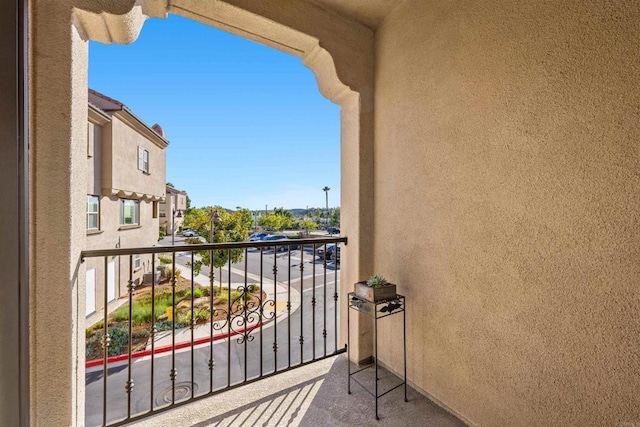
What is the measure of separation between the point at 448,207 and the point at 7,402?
223 cm

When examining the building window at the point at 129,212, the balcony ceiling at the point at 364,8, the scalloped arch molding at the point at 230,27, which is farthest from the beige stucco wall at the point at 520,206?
the building window at the point at 129,212

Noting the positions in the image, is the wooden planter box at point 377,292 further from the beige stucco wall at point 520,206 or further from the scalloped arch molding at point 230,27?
the scalloped arch molding at point 230,27

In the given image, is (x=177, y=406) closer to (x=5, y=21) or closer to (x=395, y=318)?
(x=395, y=318)

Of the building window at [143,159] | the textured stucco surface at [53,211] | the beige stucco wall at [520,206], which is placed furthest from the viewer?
the building window at [143,159]

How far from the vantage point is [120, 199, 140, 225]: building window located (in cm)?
873

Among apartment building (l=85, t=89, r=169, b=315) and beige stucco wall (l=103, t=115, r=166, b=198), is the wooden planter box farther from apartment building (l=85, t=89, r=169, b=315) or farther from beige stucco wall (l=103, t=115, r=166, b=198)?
beige stucco wall (l=103, t=115, r=166, b=198)

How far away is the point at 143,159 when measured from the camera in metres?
9.43

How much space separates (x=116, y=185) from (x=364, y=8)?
8.44 metres

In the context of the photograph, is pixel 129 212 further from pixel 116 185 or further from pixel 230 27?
pixel 230 27

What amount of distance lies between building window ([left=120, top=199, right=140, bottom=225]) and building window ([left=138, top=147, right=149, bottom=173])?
3.83 ft

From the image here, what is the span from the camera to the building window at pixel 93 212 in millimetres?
6957

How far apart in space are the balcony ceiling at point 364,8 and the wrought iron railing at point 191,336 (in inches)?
66.3

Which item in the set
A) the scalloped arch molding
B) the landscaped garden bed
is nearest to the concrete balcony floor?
the scalloped arch molding

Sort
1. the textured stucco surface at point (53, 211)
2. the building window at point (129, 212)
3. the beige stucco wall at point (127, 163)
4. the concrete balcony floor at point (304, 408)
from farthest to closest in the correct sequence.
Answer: the building window at point (129, 212), the beige stucco wall at point (127, 163), the concrete balcony floor at point (304, 408), the textured stucco surface at point (53, 211)
